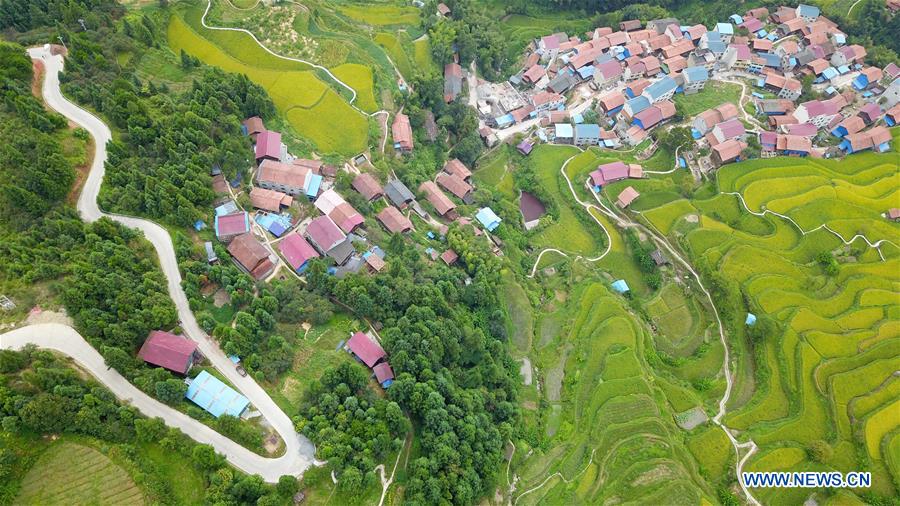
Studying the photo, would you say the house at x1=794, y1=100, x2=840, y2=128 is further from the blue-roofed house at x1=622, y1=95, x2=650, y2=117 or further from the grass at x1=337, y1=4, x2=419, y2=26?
the grass at x1=337, y1=4, x2=419, y2=26

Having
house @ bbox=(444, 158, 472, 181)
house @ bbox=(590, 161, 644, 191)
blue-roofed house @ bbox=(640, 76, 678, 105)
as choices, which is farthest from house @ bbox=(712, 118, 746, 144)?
house @ bbox=(444, 158, 472, 181)

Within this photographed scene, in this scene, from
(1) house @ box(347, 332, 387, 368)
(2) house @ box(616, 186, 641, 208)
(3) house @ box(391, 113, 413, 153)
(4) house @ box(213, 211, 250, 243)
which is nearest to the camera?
(1) house @ box(347, 332, 387, 368)

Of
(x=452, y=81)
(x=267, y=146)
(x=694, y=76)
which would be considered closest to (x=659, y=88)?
(x=694, y=76)

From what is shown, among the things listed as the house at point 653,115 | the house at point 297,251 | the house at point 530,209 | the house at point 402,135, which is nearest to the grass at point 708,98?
the house at point 653,115

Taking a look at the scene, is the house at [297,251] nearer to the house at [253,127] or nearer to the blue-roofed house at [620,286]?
the house at [253,127]

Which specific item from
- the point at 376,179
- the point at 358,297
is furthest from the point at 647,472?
the point at 376,179

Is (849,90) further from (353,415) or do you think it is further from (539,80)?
(353,415)

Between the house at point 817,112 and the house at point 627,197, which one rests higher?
the house at point 817,112
